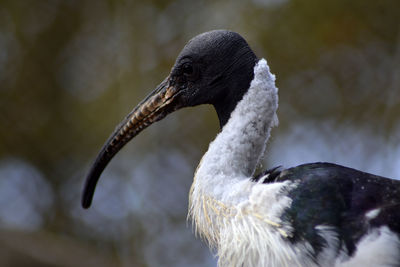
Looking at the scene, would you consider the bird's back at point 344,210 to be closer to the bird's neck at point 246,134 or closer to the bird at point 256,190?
the bird at point 256,190

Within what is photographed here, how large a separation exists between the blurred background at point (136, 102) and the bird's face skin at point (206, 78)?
6.49 ft

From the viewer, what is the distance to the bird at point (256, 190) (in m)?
1.31

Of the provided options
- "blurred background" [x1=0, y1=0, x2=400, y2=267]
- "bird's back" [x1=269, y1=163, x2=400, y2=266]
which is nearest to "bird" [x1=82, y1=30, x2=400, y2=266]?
"bird's back" [x1=269, y1=163, x2=400, y2=266]

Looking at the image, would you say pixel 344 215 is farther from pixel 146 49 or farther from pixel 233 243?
pixel 146 49

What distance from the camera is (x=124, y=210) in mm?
4301

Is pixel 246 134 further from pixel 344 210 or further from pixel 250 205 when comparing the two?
pixel 344 210

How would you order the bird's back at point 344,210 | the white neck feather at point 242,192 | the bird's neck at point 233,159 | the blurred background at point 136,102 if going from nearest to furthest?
1. the bird's back at point 344,210
2. the white neck feather at point 242,192
3. the bird's neck at point 233,159
4. the blurred background at point 136,102

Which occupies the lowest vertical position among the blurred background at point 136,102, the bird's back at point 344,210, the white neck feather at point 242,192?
the bird's back at point 344,210

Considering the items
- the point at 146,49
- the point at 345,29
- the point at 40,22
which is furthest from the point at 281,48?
the point at 40,22

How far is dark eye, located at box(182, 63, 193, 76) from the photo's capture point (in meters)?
1.71

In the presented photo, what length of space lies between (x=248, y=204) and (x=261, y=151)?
20 centimetres

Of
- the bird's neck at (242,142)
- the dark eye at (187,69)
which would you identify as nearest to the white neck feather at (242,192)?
the bird's neck at (242,142)

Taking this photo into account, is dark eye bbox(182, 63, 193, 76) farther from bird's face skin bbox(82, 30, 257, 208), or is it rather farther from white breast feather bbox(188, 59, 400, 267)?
white breast feather bbox(188, 59, 400, 267)

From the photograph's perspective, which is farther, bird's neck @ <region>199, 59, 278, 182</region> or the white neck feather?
bird's neck @ <region>199, 59, 278, 182</region>
